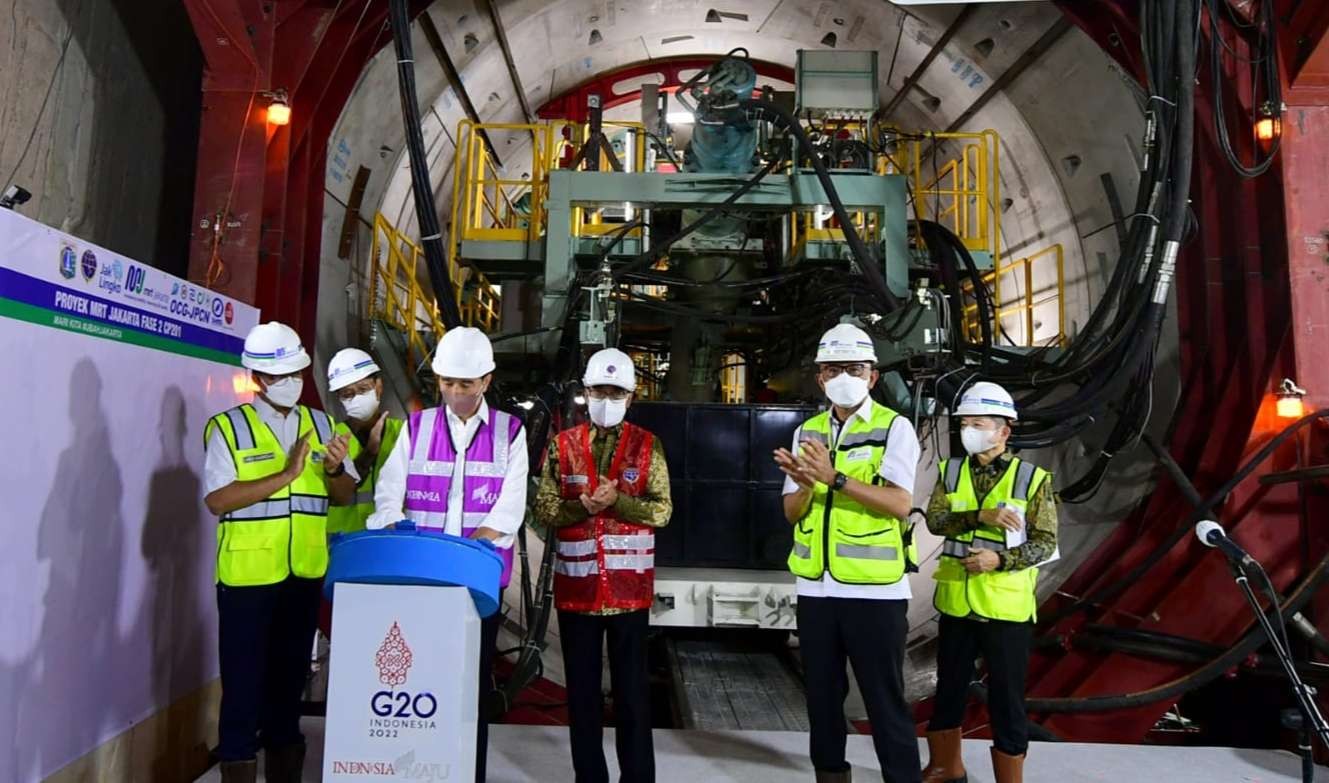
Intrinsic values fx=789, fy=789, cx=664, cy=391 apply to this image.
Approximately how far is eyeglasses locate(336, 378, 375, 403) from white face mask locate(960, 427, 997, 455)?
7.74 ft

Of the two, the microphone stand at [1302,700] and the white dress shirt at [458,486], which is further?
the microphone stand at [1302,700]

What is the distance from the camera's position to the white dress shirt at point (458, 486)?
249 centimetres

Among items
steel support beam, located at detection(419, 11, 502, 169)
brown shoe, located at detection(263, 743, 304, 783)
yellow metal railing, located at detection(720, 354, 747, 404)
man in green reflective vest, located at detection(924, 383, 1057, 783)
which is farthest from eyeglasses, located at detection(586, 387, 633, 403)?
yellow metal railing, located at detection(720, 354, 747, 404)

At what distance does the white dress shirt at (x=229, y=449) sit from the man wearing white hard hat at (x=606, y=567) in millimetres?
884

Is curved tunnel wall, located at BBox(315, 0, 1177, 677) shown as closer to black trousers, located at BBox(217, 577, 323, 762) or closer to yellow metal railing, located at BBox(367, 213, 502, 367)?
yellow metal railing, located at BBox(367, 213, 502, 367)

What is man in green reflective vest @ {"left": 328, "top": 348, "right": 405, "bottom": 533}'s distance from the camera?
9.95ft

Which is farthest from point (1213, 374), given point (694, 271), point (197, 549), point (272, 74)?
point (272, 74)

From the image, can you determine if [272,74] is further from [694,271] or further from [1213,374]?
[1213,374]

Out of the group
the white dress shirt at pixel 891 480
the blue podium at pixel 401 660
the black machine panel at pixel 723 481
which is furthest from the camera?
the black machine panel at pixel 723 481

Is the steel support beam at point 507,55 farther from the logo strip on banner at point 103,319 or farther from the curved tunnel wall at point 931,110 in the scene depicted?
the logo strip on banner at point 103,319

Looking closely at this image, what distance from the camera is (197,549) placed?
3.29m

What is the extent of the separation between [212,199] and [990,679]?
478 centimetres

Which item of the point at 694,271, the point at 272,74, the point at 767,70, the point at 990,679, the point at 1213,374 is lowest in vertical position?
the point at 990,679

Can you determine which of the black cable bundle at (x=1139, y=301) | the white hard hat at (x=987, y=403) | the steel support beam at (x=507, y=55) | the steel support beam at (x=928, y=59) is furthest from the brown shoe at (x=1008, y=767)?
the steel support beam at (x=507, y=55)
